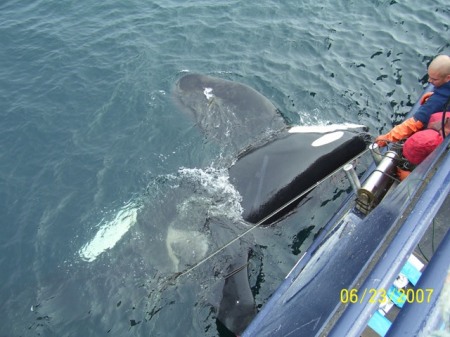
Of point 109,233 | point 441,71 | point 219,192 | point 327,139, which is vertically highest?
point 441,71

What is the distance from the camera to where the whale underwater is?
698cm

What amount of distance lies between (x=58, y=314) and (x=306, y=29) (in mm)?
10074

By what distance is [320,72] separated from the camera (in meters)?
11.3

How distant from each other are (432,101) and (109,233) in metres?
5.98

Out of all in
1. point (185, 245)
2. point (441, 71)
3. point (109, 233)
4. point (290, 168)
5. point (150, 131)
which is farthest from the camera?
point (150, 131)

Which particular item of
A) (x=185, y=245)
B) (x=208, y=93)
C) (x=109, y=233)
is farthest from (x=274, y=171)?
(x=208, y=93)

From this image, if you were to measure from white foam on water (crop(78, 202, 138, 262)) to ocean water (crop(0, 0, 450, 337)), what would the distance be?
29 millimetres

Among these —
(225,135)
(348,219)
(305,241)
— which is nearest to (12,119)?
(225,135)

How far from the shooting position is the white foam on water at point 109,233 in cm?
771

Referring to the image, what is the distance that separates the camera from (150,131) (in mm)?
9914

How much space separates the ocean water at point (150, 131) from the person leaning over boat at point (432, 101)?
5.85ft

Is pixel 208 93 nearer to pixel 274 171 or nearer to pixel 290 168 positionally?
pixel 274 171

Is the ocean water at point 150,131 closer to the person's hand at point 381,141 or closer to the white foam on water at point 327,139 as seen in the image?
the white foam on water at point 327,139

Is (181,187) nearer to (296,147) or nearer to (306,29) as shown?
(296,147)
